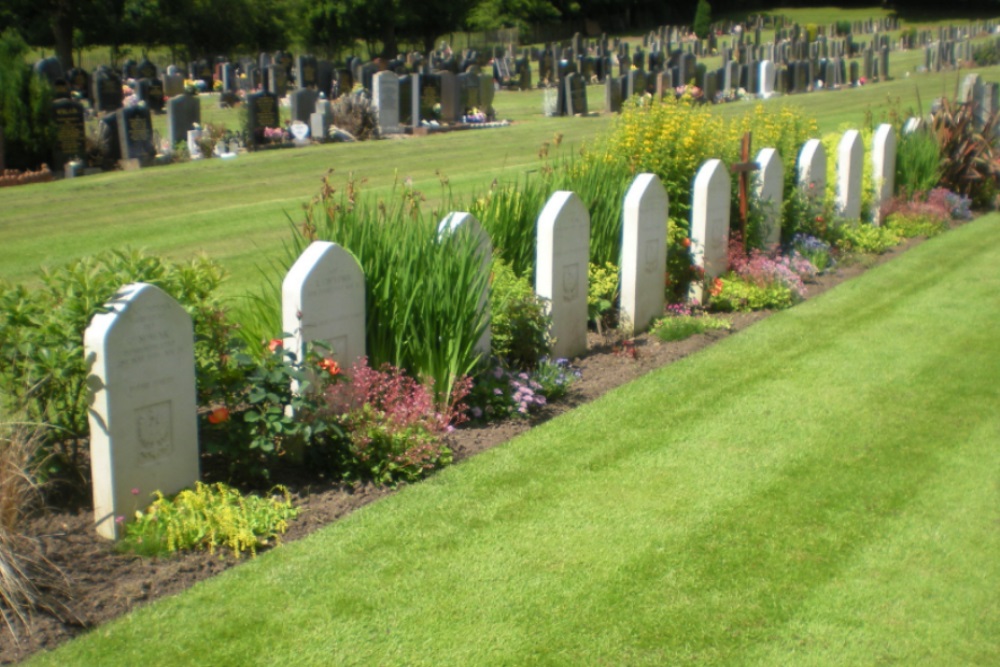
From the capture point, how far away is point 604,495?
221 inches

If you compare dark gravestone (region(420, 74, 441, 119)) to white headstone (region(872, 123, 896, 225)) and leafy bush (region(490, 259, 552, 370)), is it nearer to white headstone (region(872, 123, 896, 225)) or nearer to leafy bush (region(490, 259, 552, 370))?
white headstone (region(872, 123, 896, 225))

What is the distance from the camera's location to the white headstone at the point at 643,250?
8625 mm

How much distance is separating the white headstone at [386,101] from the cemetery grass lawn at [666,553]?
18.8m

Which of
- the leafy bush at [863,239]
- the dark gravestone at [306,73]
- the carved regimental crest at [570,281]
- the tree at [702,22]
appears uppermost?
the tree at [702,22]

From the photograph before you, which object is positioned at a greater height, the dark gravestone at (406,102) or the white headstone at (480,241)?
the dark gravestone at (406,102)

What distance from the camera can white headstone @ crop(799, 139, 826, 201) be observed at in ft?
37.9

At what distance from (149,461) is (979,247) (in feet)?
36.2

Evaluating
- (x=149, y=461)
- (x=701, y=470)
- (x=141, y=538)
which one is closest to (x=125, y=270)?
(x=149, y=461)

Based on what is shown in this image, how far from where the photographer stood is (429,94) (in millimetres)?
26859

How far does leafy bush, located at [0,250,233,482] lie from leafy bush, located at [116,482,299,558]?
50 cm

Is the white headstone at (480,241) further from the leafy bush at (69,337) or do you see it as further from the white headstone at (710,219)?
the white headstone at (710,219)

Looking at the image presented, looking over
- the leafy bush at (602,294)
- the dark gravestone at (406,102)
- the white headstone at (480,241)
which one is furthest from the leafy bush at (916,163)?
the dark gravestone at (406,102)

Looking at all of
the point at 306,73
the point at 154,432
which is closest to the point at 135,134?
the point at 154,432

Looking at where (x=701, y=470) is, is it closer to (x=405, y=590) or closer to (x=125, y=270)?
(x=405, y=590)
